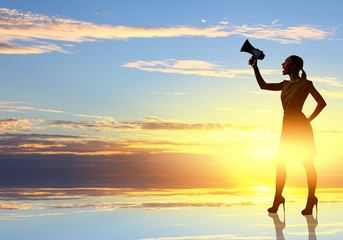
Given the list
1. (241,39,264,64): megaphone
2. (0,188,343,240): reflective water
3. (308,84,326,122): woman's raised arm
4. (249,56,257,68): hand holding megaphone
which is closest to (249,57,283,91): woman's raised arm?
(249,56,257,68): hand holding megaphone

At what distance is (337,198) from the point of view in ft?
43.9

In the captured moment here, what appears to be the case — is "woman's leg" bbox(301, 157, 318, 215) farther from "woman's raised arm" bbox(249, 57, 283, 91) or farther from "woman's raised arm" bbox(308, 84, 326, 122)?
"woman's raised arm" bbox(249, 57, 283, 91)

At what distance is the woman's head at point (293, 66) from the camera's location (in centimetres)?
1006

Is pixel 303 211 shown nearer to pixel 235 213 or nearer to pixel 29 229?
pixel 235 213

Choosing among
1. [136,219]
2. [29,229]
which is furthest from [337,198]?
[29,229]

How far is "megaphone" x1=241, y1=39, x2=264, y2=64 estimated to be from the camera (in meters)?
9.94

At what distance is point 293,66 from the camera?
1007 cm

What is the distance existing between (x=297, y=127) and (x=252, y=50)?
68.0 inches

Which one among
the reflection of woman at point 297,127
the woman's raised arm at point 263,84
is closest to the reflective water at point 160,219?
the reflection of woman at point 297,127

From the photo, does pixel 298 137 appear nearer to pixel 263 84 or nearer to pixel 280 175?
pixel 280 175

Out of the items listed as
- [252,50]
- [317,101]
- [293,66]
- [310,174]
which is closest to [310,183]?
[310,174]

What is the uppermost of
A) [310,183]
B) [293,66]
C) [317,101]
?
[293,66]

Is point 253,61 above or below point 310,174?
above

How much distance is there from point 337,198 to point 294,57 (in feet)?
16.5
